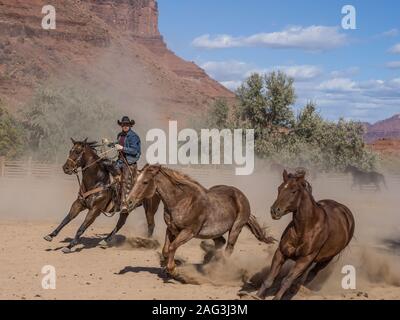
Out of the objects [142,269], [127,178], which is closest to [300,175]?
[142,269]

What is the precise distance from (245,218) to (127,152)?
2760 millimetres

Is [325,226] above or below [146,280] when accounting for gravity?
above

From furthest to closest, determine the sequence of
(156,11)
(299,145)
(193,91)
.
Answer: (156,11) < (193,91) < (299,145)

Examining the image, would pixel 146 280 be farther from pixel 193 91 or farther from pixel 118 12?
pixel 118 12

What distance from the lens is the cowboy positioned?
11.3 meters

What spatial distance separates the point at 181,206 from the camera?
8617 millimetres

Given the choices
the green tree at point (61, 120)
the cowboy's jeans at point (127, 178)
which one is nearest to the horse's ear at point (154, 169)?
the cowboy's jeans at point (127, 178)

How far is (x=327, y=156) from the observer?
3816 centimetres

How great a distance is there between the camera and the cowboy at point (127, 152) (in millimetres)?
11305

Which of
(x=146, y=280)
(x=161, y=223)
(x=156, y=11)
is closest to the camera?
(x=146, y=280)

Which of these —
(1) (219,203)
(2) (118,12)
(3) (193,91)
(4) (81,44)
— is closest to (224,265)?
(1) (219,203)

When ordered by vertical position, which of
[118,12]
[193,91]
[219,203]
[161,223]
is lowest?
[161,223]

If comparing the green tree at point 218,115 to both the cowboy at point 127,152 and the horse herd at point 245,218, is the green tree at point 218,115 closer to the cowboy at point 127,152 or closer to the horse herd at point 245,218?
the cowboy at point 127,152
